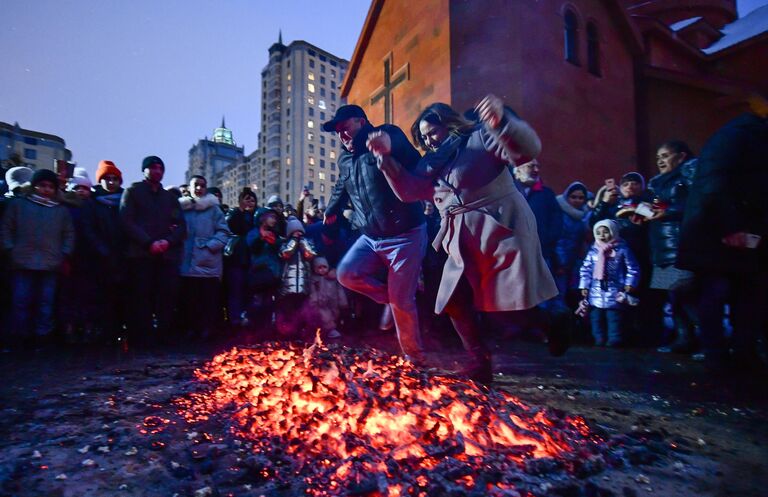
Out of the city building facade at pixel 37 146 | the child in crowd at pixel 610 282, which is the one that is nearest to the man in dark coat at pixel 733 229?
the child in crowd at pixel 610 282

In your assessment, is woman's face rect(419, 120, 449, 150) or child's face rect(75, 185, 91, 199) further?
child's face rect(75, 185, 91, 199)

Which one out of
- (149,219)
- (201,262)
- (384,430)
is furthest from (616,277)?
(149,219)

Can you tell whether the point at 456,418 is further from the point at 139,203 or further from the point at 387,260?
the point at 139,203

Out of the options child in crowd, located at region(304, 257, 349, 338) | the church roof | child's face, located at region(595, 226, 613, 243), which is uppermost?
the church roof

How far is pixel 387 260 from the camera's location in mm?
3795

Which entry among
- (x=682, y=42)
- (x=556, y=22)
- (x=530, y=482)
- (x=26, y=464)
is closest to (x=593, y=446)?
(x=530, y=482)

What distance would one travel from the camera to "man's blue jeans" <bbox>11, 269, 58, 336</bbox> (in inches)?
207

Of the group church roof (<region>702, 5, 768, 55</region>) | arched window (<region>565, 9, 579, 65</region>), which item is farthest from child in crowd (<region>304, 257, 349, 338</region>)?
church roof (<region>702, 5, 768, 55</region>)

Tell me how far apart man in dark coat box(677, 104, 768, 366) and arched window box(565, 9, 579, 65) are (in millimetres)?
9843

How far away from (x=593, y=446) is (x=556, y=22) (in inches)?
497

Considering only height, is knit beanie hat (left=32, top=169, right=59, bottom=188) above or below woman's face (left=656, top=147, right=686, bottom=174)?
below

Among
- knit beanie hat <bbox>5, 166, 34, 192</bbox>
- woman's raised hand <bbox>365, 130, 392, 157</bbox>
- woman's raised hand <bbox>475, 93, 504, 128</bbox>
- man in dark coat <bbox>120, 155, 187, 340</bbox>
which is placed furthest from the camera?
knit beanie hat <bbox>5, 166, 34, 192</bbox>

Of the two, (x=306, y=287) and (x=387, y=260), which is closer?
(x=387, y=260)

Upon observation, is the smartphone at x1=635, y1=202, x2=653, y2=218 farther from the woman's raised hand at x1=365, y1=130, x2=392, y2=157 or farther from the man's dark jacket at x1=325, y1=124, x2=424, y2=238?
the woman's raised hand at x1=365, y1=130, x2=392, y2=157
